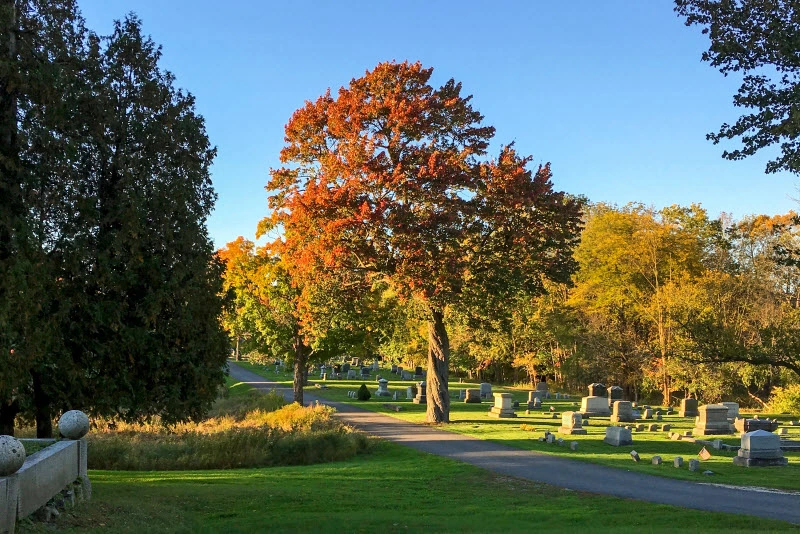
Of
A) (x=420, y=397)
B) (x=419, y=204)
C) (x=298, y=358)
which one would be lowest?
(x=420, y=397)

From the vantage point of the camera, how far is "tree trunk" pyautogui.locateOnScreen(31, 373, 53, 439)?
39.8 feet

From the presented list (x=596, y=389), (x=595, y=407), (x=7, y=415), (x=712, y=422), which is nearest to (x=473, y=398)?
(x=596, y=389)

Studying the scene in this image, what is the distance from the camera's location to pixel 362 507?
11.7 metres

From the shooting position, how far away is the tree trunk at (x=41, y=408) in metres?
12.1

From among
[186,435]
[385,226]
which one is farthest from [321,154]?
[186,435]

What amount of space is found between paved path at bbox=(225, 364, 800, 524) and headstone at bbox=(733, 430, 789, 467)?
360 centimetres

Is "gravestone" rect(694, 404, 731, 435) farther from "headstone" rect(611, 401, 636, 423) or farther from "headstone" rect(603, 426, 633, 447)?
"headstone" rect(611, 401, 636, 423)

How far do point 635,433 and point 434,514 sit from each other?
1535 centimetres

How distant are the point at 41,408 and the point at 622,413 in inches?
913

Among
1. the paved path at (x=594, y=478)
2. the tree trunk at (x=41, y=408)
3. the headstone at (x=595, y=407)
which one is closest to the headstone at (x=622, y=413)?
the headstone at (x=595, y=407)

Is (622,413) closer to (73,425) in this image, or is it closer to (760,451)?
(760,451)

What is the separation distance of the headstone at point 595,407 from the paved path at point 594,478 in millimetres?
10141

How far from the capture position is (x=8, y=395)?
11.0 metres

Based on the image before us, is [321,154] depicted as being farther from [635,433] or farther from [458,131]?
[635,433]
